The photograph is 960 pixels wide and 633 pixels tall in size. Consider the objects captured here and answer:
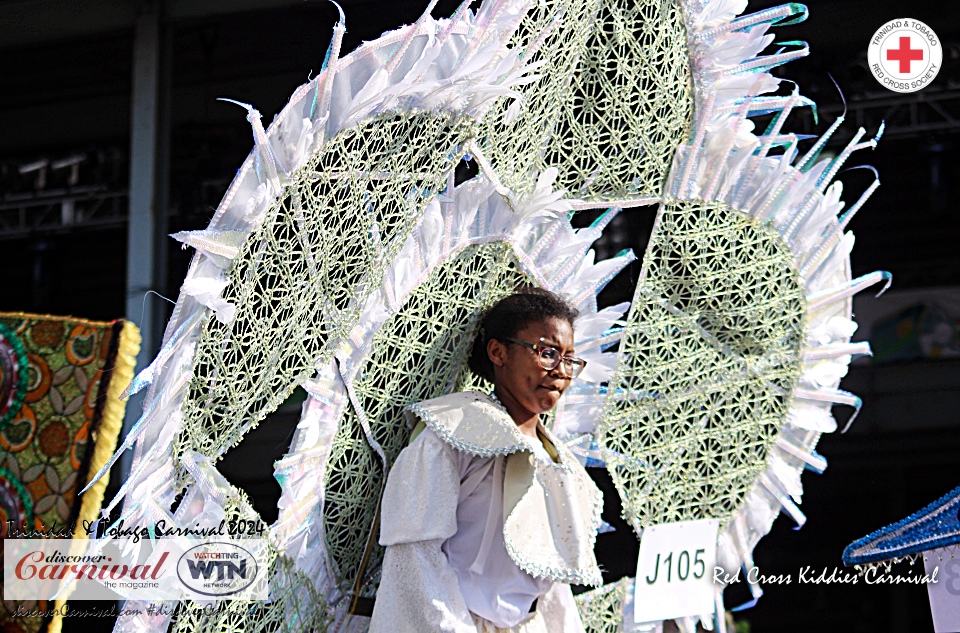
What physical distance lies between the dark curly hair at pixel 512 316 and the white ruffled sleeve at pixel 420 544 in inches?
10.7

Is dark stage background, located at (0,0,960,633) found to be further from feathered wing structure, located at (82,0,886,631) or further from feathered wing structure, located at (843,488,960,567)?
feathered wing structure, located at (843,488,960,567)

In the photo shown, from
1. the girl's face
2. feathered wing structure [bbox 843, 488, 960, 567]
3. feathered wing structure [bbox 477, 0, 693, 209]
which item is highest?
feathered wing structure [bbox 477, 0, 693, 209]

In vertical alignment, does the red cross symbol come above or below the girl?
above

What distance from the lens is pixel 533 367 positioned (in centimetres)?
225

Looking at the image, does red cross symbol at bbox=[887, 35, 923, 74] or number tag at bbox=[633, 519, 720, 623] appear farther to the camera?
red cross symbol at bbox=[887, 35, 923, 74]

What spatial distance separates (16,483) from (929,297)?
16.6 feet

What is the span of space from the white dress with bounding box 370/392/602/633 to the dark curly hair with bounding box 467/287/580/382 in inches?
4.7

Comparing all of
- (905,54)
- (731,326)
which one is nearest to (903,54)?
(905,54)

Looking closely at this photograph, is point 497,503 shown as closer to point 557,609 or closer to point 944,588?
point 557,609

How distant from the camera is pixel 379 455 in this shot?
7.31 ft

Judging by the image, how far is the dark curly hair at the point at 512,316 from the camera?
228 cm

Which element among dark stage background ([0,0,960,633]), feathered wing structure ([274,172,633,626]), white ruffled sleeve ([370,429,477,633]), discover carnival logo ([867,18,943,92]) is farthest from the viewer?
dark stage background ([0,0,960,633])

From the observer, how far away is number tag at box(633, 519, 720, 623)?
264 cm

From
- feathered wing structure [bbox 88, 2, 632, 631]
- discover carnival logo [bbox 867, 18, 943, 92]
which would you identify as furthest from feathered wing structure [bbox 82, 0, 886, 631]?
discover carnival logo [bbox 867, 18, 943, 92]
